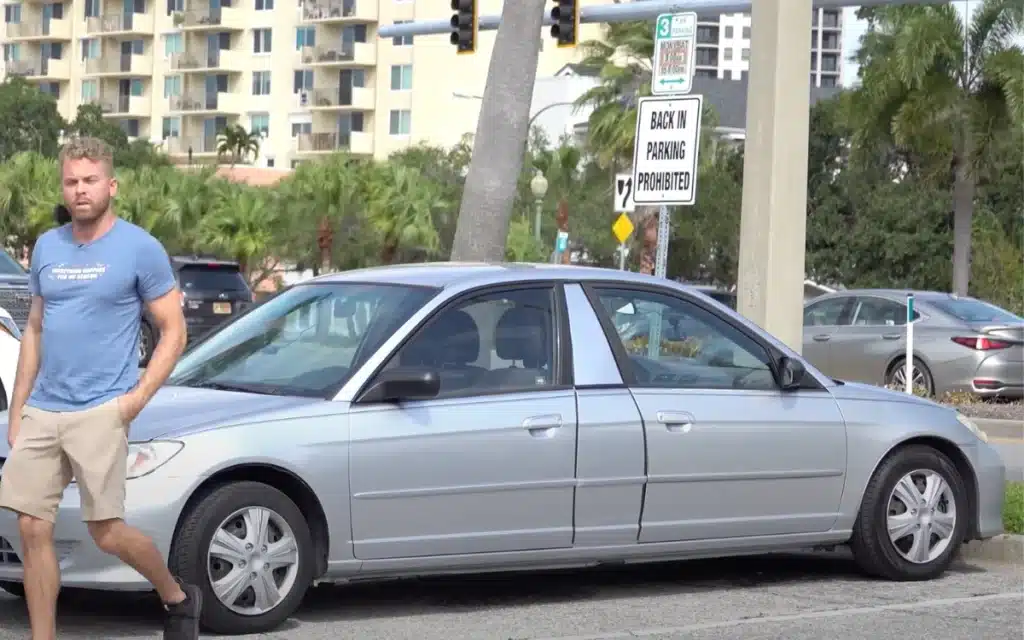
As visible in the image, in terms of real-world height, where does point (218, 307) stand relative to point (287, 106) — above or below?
below

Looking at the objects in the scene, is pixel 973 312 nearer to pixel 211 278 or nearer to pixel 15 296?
pixel 15 296

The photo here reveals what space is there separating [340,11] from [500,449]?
97.4 m

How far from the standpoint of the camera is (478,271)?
348 inches

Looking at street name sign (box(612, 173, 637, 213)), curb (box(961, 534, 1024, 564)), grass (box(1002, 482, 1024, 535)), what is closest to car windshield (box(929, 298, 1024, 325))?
street name sign (box(612, 173, 637, 213))

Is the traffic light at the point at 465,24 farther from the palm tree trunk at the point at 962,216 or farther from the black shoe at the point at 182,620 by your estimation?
the palm tree trunk at the point at 962,216

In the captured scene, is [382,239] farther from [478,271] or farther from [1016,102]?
[478,271]

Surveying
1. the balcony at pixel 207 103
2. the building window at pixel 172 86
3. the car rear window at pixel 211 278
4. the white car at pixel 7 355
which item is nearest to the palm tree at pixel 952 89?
the car rear window at pixel 211 278

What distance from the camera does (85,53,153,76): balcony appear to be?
371ft

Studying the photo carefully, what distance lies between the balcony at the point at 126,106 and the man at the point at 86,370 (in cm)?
10876

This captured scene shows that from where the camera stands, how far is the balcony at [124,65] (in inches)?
4456

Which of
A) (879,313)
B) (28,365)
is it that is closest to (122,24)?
(879,313)

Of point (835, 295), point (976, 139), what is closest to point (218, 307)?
point (835, 295)

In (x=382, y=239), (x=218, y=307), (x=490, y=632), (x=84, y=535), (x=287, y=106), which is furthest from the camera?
(x=287, y=106)

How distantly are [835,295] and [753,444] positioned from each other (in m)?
16.0
